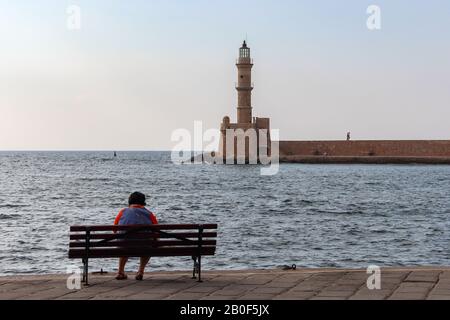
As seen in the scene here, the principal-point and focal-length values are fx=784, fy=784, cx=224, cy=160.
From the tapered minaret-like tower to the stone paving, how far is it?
2712 inches

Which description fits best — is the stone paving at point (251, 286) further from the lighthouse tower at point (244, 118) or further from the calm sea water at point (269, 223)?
the lighthouse tower at point (244, 118)

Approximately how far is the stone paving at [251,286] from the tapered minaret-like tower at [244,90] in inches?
2712

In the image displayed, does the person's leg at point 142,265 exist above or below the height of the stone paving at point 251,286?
above

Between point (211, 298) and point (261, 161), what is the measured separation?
7837 cm

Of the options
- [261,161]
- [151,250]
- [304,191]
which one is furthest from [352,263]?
[261,161]

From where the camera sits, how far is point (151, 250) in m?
8.87

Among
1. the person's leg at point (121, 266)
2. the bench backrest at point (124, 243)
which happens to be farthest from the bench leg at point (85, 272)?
the person's leg at point (121, 266)

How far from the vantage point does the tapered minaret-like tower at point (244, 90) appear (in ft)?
256

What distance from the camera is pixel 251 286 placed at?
838 centimetres

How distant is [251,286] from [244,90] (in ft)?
230

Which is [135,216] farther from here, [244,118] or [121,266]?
[244,118]

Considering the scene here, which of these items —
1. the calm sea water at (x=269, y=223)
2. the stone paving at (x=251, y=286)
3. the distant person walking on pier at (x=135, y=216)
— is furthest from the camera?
the calm sea water at (x=269, y=223)

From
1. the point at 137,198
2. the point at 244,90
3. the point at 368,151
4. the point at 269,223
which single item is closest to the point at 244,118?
the point at 244,90

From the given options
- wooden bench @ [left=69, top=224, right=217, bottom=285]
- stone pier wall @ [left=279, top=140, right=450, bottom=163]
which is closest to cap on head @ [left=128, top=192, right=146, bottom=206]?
wooden bench @ [left=69, top=224, right=217, bottom=285]
